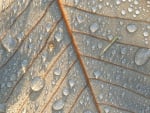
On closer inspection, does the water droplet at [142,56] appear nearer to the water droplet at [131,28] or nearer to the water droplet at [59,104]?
the water droplet at [131,28]

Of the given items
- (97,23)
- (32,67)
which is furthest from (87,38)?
(32,67)

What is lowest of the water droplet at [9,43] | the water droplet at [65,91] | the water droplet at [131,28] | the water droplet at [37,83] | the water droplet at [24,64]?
the water droplet at [65,91]

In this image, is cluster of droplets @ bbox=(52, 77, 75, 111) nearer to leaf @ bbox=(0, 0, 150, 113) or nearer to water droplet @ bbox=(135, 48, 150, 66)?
leaf @ bbox=(0, 0, 150, 113)

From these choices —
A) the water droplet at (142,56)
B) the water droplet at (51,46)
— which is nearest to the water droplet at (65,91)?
the water droplet at (51,46)

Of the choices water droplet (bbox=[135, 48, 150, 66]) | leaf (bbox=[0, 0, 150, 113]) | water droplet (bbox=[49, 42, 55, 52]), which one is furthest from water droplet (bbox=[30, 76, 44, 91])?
water droplet (bbox=[135, 48, 150, 66])

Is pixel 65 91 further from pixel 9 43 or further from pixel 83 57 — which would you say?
pixel 9 43

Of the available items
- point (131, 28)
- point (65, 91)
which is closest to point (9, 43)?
point (65, 91)

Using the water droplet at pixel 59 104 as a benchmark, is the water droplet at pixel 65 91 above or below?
above
